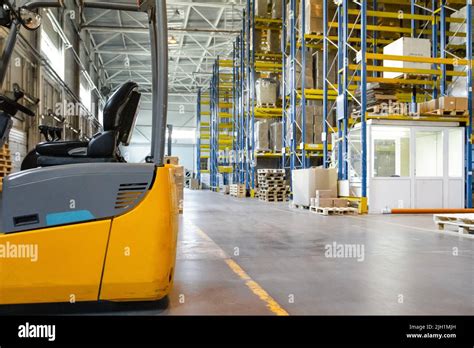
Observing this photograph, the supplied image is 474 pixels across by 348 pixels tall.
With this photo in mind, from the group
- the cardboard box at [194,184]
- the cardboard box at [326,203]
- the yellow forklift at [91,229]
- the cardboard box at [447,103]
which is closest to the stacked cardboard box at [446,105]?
the cardboard box at [447,103]

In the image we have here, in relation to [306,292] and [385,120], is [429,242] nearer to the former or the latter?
[306,292]

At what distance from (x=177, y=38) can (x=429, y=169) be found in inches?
687

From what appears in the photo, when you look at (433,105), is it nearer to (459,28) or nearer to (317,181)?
(459,28)

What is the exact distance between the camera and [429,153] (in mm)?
11938

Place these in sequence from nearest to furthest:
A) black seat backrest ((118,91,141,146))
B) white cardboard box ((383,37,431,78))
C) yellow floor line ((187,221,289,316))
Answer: yellow floor line ((187,221,289,316)), black seat backrest ((118,91,141,146)), white cardboard box ((383,37,431,78))

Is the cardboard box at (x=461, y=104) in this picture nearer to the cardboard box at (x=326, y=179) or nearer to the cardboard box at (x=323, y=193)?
the cardboard box at (x=326, y=179)

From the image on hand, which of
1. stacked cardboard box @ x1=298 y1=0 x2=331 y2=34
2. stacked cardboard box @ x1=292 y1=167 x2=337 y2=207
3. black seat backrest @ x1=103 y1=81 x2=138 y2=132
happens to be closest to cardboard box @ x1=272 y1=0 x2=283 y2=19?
stacked cardboard box @ x1=298 y1=0 x2=331 y2=34

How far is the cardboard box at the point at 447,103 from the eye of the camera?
36.3 ft

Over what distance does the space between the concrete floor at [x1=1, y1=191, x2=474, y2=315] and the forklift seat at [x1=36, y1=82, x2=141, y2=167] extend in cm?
101

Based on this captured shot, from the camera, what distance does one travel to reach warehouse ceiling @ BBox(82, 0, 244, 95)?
826 inches

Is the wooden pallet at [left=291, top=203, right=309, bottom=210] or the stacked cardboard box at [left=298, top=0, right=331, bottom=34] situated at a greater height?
the stacked cardboard box at [left=298, top=0, right=331, bottom=34]

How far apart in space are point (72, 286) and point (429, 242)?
5112 millimetres

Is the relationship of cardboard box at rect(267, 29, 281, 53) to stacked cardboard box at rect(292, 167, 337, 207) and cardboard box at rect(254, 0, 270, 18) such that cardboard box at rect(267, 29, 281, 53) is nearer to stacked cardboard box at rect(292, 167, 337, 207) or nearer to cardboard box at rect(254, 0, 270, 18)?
cardboard box at rect(254, 0, 270, 18)
